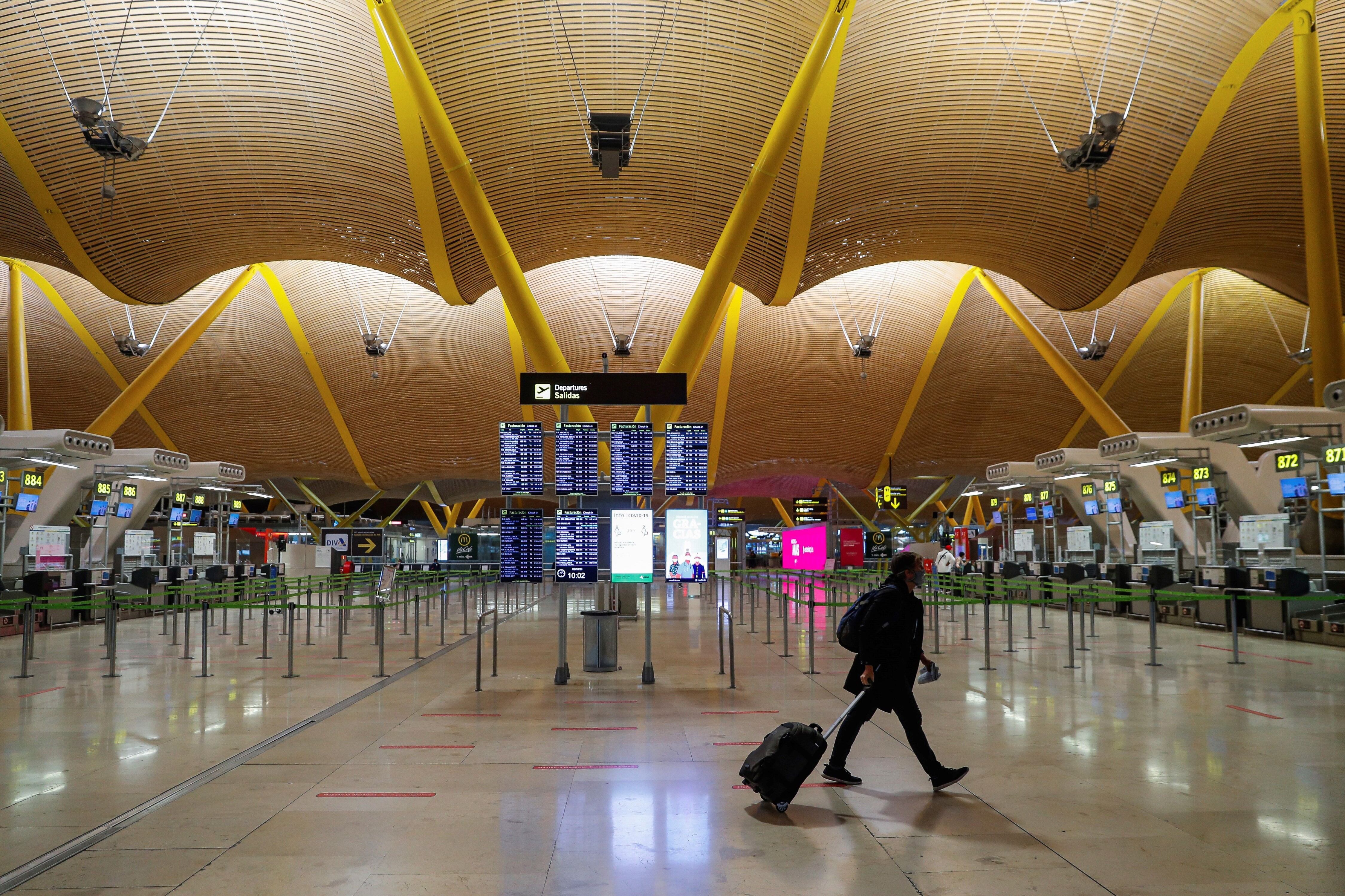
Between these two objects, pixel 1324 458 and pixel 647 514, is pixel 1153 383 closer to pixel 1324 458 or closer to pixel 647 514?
pixel 1324 458

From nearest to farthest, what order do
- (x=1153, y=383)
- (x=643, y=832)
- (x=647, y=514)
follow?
(x=643, y=832)
(x=647, y=514)
(x=1153, y=383)

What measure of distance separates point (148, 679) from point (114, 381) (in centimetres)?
3127

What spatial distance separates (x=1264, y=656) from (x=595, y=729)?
11.2 metres

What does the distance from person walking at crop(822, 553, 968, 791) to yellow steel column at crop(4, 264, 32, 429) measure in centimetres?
3095

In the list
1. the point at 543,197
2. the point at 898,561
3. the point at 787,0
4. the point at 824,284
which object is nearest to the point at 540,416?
the point at 824,284

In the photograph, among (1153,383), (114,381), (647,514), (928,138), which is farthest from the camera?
(1153,383)

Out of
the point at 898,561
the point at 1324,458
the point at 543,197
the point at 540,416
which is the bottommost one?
the point at 898,561

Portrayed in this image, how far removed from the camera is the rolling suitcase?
18.2 feet

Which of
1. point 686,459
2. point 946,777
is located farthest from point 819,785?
point 686,459

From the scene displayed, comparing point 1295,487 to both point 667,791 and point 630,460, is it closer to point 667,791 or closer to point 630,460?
point 630,460

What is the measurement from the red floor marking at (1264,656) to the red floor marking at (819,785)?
32.3 ft

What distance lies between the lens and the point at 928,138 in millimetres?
20203

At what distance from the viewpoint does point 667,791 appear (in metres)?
6.05

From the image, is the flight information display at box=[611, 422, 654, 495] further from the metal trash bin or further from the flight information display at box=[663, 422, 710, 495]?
the metal trash bin
